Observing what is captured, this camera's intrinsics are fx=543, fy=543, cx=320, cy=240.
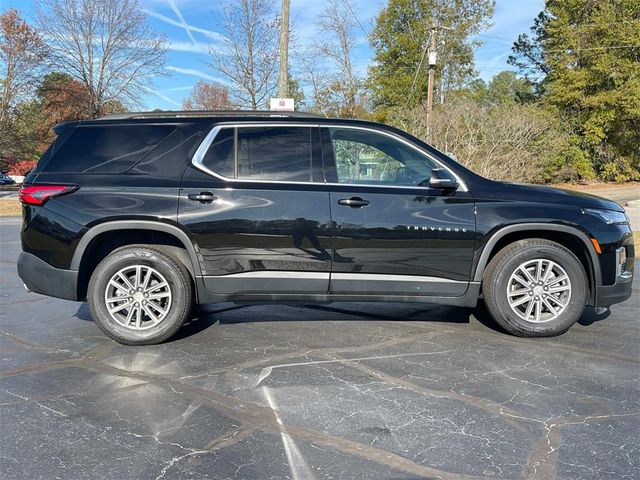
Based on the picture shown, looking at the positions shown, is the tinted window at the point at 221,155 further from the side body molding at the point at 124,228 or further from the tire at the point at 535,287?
the tire at the point at 535,287

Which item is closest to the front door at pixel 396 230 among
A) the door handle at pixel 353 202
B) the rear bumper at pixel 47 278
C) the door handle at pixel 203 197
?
the door handle at pixel 353 202

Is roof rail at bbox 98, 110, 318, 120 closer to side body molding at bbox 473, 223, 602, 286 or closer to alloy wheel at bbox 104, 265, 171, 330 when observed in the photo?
alloy wheel at bbox 104, 265, 171, 330

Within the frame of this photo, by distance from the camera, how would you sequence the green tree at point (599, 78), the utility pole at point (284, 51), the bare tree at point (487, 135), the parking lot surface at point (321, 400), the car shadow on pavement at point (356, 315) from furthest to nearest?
the green tree at point (599, 78) < the bare tree at point (487, 135) < the utility pole at point (284, 51) < the car shadow on pavement at point (356, 315) < the parking lot surface at point (321, 400)

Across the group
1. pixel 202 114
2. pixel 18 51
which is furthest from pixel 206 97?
pixel 202 114

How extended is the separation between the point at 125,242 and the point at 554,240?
3.70m

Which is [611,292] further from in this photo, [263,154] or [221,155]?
[221,155]

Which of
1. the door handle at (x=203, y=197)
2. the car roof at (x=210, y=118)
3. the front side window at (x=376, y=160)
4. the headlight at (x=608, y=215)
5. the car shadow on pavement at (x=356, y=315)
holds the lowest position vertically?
the car shadow on pavement at (x=356, y=315)

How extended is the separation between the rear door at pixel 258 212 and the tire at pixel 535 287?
1456 mm

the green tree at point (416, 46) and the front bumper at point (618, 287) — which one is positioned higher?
the green tree at point (416, 46)

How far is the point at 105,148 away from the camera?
458 centimetres

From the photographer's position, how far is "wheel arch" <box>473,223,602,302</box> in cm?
449

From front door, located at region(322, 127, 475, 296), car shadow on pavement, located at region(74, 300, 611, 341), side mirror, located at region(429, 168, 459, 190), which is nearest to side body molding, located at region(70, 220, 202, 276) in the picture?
→ car shadow on pavement, located at region(74, 300, 611, 341)

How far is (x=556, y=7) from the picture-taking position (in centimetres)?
3588

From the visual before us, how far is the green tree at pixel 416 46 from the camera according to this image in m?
37.2
